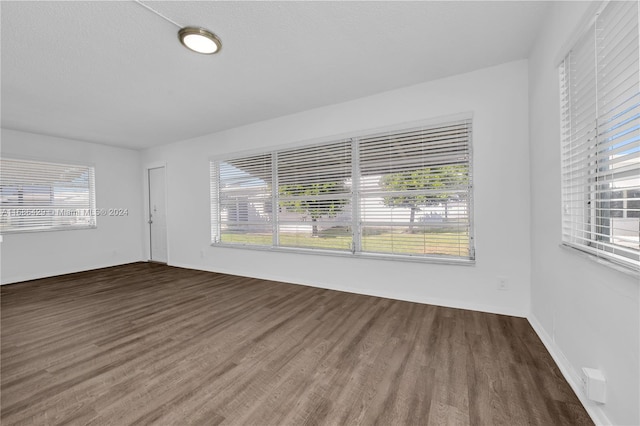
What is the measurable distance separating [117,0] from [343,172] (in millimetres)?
2770

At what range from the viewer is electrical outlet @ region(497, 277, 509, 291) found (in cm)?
277

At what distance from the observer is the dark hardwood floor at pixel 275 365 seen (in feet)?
4.90

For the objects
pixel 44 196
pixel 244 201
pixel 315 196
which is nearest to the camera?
pixel 315 196

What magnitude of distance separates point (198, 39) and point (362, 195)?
2.48 metres

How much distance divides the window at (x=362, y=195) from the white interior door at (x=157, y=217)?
203 cm

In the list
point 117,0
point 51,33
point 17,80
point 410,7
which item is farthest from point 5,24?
point 410,7

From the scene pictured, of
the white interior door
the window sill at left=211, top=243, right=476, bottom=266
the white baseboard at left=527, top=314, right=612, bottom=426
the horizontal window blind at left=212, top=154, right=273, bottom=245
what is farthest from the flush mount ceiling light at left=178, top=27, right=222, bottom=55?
→ the white interior door

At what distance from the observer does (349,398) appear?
1596 millimetres

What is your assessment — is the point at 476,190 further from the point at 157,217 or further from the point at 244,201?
the point at 157,217

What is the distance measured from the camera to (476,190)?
291cm

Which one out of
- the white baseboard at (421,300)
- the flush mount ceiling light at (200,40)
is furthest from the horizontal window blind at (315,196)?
the flush mount ceiling light at (200,40)

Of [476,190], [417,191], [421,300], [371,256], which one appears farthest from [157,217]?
[476,190]

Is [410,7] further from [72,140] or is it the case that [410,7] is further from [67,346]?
[72,140]

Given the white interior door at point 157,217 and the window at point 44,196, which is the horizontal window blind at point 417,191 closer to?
the white interior door at point 157,217
